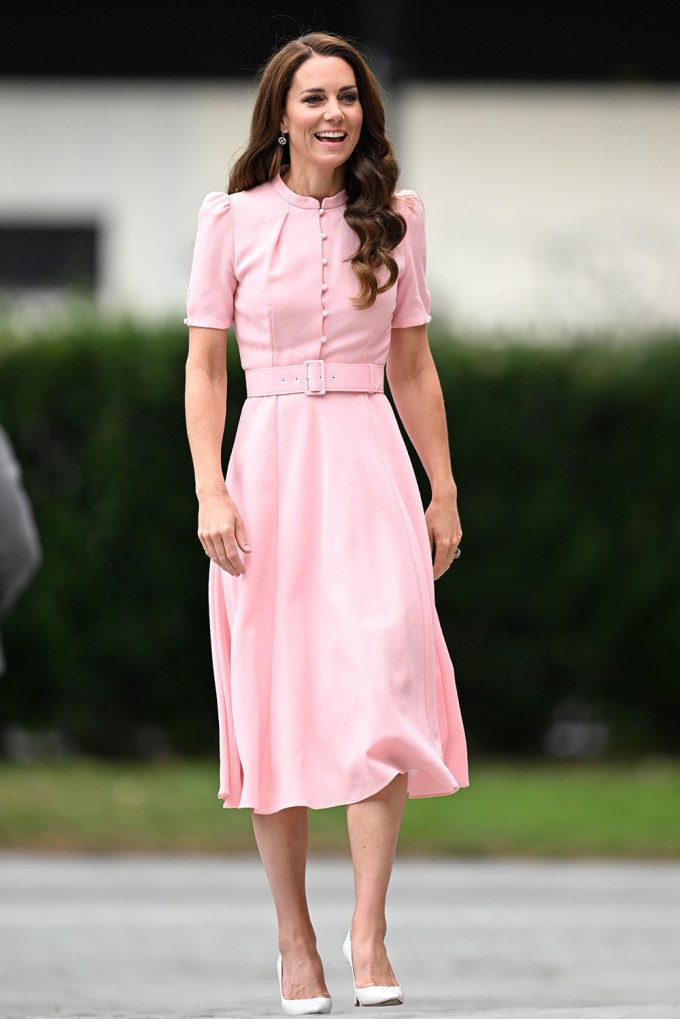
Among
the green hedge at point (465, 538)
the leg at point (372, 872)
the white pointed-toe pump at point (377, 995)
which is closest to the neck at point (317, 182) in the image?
the leg at point (372, 872)

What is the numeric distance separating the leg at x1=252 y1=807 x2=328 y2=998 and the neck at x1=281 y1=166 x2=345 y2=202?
1242mm

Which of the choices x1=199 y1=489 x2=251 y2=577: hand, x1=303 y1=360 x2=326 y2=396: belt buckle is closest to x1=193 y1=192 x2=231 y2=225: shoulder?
x1=303 y1=360 x2=326 y2=396: belt buckle

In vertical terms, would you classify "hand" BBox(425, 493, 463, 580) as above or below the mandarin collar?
below

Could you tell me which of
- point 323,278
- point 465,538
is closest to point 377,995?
point 323,278

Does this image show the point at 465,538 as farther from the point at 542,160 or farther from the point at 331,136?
the point at 542,160

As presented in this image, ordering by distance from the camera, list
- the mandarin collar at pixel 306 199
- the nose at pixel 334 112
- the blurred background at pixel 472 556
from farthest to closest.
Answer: the blurred background at pixel 472 556
the mandarin collar at pixel 306 199
the nose at pixel 334 112

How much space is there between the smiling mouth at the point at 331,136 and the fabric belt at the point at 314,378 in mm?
436

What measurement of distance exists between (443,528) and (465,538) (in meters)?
7.95

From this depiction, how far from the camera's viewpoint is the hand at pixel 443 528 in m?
4.35

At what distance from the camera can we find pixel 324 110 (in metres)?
4.15

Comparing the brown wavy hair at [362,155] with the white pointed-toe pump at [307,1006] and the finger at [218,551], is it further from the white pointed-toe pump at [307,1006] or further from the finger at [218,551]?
the white pointed-toe pump at [307,1006]

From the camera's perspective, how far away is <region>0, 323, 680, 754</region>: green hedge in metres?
12.1

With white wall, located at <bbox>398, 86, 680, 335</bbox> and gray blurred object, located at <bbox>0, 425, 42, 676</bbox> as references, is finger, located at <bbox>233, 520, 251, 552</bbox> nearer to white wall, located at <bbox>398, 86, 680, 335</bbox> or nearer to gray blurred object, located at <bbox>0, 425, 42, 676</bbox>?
gray blurred object, located at <bbox>0, 425, 42, 676</bbox>

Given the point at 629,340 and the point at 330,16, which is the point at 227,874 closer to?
the point at 629,340
